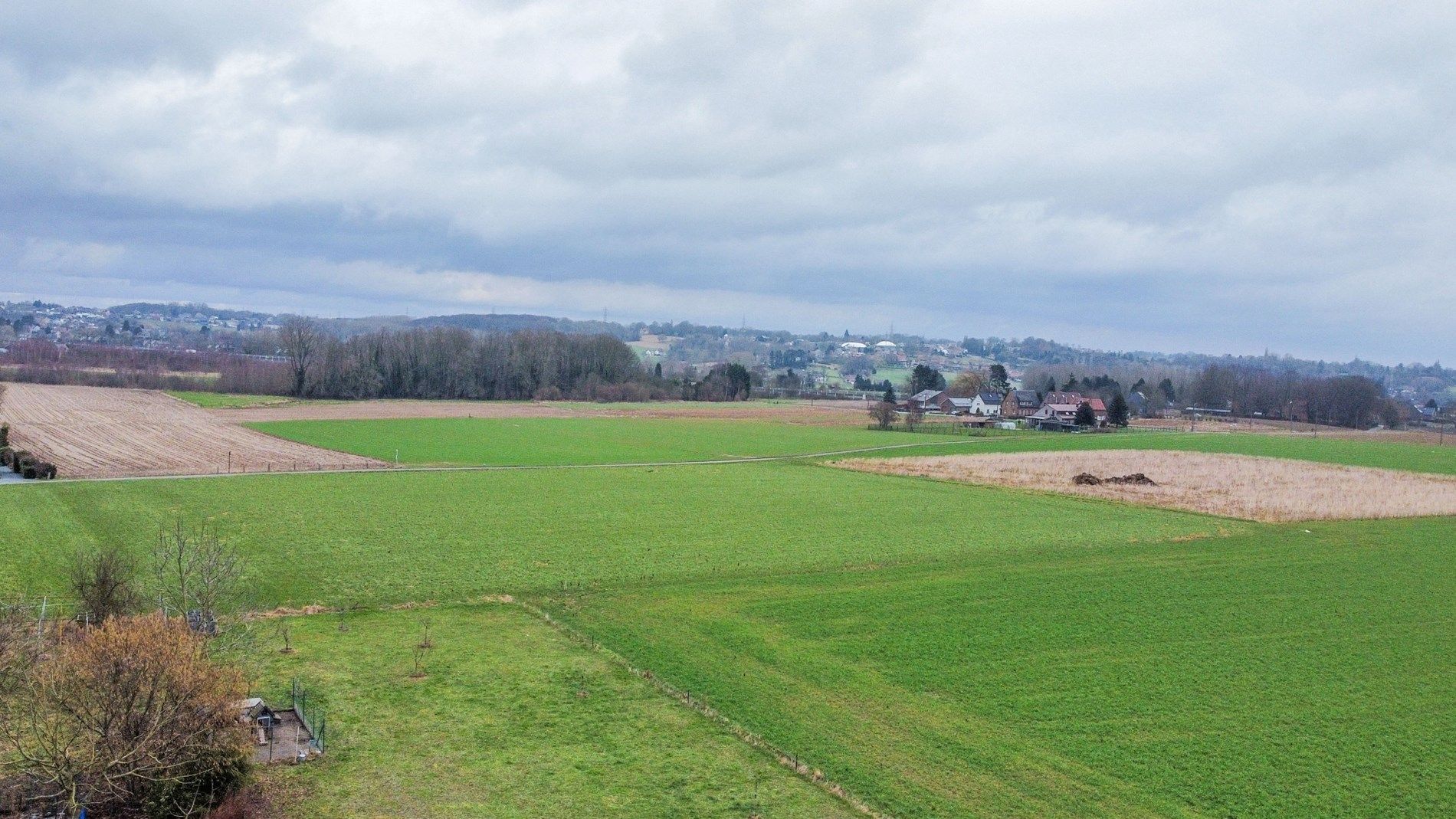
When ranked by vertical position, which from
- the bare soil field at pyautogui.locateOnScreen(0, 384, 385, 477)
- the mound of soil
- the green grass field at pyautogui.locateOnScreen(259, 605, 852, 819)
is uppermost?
the mound of soil

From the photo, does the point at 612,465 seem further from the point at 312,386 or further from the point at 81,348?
the point at 81,348

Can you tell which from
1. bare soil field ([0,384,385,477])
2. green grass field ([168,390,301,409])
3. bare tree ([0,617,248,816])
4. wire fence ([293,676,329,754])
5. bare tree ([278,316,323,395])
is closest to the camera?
bare tree ([0,617,248,816])

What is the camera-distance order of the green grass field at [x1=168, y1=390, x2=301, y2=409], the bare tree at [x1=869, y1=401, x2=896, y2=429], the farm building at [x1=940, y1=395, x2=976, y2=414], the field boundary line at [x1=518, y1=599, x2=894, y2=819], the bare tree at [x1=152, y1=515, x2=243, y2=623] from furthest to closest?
the farm building at [x1=940, y1=395, x2=976, y2=414]
the bare tree at [x1=869, y1=401, x2=896, y2=429]
the green grass field at [x1=168, y1=390, x2=301, y2=409]
the bare tree at [x1=152, y1=515, x2=243, y2=623]
the field boundary line at [x1=518, y1=599, x2=894, y2=819]

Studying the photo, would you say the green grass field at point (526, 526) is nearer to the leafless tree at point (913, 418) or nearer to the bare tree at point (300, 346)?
A: the leafless tree at point (913, 418)

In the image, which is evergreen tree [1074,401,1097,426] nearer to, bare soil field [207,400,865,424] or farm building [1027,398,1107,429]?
farm building [1027,398,1107,429]

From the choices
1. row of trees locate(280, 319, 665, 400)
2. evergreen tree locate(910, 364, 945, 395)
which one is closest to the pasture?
row of trees locate(280, 319, 665, 400)

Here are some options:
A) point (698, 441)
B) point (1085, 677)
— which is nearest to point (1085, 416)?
point (698, 441)
